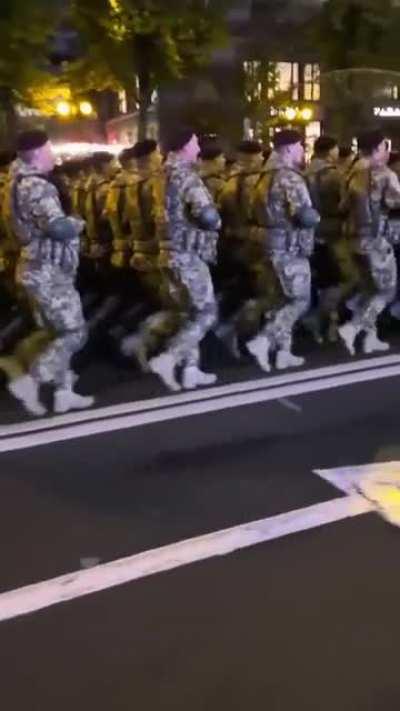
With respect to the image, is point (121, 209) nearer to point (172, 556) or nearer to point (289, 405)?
point (289, 405)

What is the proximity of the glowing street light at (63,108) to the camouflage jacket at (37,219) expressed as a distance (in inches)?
417

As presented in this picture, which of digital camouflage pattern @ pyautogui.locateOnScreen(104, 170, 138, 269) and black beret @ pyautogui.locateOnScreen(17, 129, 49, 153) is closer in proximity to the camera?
black beret @ pyautogui.locateOnScreen(17, 129, 49, 153)

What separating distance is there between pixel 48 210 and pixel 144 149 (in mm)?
1593

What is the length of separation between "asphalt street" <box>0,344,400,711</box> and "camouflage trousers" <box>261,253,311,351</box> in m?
1.08

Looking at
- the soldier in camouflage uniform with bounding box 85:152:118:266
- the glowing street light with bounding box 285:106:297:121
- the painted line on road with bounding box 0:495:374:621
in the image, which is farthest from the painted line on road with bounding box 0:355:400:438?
the glowing street light with bounding box 285:106:297:121

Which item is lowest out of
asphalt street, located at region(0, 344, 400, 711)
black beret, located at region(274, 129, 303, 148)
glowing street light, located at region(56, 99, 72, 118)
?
asphalt street, located at region(0, 344, 400, 711)

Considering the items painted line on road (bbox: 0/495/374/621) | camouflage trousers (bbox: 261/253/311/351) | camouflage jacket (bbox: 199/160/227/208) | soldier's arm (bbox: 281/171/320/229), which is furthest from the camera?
camouflage jacket (bbox: 199/160/227/208)

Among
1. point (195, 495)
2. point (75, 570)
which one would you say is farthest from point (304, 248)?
point (75, 570)

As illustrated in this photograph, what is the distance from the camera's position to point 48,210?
6.57m

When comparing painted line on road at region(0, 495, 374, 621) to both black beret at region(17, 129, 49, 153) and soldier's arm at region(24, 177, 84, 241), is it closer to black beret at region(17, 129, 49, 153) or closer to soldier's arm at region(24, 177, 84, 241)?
soldier's arm at region(24, 177, 84, 241)

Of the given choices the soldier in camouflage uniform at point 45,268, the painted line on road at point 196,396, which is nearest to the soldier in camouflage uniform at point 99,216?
the soldier in camouflage uniform at point 45,268

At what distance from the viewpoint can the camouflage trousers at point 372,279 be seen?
8.41m

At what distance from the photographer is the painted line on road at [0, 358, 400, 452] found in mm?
6543

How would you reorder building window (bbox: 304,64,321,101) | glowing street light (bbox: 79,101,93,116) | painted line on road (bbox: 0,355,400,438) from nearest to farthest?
painted line on road (bbox: 0,355,400,438) < glowing street light (bbox: 79,101,93,116) < building window (bbox: 304,64,321,101)
